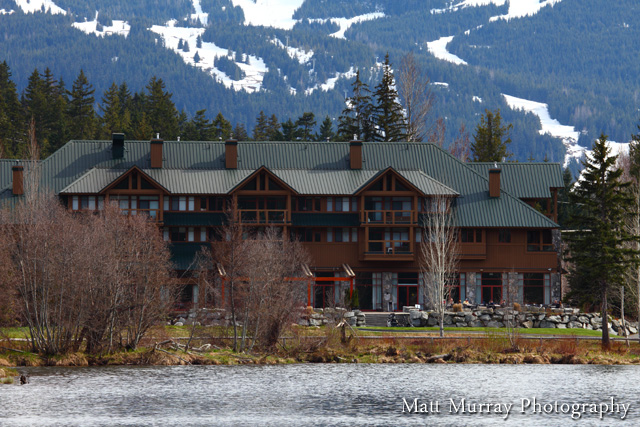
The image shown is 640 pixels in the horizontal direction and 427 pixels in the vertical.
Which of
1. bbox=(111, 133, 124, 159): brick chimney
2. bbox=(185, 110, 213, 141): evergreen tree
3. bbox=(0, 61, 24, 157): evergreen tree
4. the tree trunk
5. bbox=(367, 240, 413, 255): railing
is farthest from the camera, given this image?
bbox=(185, 110, 213, 141): evergreen tree

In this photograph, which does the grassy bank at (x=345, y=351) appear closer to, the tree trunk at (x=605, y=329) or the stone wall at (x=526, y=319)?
the tree trunk at (x=605, y=329)

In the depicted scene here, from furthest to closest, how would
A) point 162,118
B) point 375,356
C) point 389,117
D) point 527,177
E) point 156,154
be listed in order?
point 162,118 → point 389,117 → point 527,177 → point 156,154 → point 375,356

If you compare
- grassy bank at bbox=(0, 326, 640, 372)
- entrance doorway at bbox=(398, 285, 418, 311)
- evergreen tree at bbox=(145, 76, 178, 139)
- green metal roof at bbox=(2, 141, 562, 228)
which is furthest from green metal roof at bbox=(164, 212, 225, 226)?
evergreen tree at bbox=(145, 76, 178, 139)

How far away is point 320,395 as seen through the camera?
159 feet

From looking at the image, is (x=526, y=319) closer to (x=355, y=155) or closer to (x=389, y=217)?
(x=389, y=217)

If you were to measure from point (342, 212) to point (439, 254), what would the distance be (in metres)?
13.9

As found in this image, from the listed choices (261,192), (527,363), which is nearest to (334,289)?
(261,192)

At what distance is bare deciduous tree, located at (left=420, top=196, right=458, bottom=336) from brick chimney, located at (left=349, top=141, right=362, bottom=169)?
7.30 metres

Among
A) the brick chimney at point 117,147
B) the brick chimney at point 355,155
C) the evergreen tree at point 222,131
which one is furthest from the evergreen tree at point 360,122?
the brick chimney at point 117,147

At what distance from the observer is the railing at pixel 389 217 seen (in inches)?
3214

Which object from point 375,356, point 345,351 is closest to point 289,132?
point 345,351

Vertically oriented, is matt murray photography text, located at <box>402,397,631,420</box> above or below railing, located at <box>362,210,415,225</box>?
below

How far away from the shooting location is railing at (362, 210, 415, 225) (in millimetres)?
81625

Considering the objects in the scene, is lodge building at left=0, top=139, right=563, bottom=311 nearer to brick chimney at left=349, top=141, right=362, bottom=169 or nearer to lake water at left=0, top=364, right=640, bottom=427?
brick chimney at left=349, top=141, right=362, bottom=169
